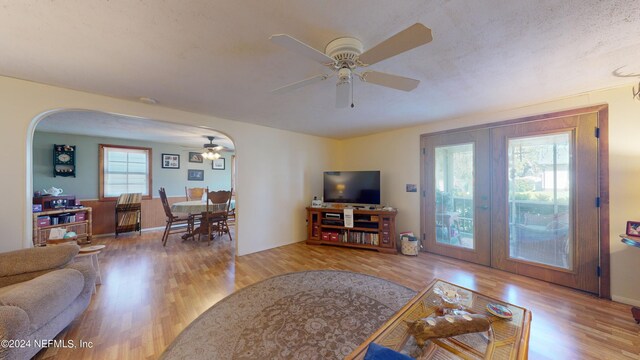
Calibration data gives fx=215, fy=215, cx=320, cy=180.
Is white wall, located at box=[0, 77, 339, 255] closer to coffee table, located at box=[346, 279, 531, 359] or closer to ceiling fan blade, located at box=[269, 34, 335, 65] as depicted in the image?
ceiling fan blade, located at box=[269, 34, 335, 65]

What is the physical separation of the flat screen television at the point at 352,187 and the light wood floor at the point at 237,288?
0.97 m

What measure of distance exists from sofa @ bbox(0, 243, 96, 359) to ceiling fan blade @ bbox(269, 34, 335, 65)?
2.11 metres

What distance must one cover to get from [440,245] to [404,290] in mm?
1610

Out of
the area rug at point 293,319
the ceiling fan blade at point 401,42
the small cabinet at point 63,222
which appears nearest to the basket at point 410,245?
the area rug at point 293,319

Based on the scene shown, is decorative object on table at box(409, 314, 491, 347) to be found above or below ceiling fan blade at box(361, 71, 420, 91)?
below

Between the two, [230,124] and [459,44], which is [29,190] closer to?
[230,124]

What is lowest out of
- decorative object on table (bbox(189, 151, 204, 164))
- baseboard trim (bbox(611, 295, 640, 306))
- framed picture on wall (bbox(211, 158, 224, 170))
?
baseboard trim (bbox(611, 295, 640, 306))

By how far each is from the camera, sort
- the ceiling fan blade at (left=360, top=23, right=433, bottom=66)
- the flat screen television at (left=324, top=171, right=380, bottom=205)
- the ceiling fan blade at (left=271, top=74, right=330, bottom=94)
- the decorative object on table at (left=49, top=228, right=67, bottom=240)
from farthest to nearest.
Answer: the flat screen television at (left=324, top=171, right=380, bottom=205) < the decorative object on table at (left=49, top=228, right=67, bottom=240) < the ceiling fan blade at (left=271, top=74, right=330, bottom=94) < the ceiling fan blade at (left=360, top=23, right=433, bottom=66)

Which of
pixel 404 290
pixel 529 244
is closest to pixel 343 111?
pixel 404 290

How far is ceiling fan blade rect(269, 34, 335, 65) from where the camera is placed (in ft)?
3.55

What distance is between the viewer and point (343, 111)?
3109 millimetres

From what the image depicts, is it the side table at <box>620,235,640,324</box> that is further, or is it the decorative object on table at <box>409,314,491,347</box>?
the side table at <box>620,235,640,324</box>

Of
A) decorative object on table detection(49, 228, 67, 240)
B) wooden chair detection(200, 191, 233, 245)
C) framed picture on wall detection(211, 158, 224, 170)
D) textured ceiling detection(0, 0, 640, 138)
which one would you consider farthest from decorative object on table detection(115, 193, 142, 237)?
textured ceiling detection(0, 0, 640, 138)

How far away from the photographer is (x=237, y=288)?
2518 millimetres
